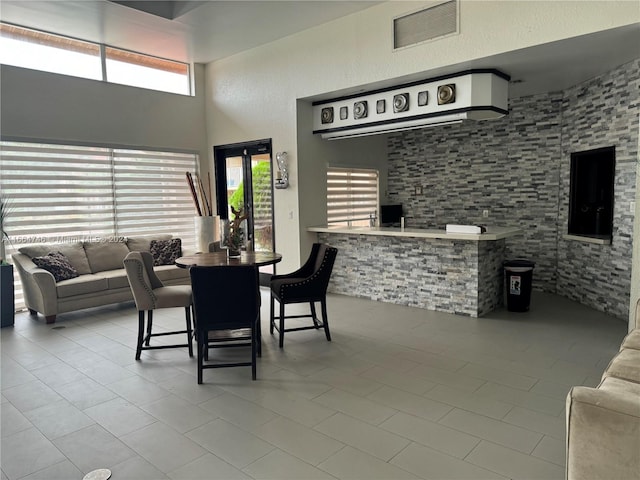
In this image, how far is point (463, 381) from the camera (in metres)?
3.45

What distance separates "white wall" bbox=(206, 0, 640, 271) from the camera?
416 centimetres

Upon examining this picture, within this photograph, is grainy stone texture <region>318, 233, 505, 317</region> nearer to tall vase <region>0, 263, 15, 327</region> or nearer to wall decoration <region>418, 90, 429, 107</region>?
wall decoration <region>418, 90, 429, 107</region>

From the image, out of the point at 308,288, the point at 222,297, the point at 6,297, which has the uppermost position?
the point at 222,297

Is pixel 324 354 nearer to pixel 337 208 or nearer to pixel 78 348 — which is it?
pixel 78 348

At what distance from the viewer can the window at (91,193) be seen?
18.8 feet

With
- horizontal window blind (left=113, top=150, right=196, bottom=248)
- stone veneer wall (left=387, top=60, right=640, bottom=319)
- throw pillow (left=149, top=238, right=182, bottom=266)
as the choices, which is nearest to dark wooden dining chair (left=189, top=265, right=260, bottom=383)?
throw pillow (left=149, top=238, right=182, bottom=266)

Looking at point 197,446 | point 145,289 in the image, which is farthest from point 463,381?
point 145,289

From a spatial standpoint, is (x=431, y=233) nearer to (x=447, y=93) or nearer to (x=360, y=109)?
(x=447, y=93)

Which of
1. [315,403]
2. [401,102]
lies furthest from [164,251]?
[315,403]

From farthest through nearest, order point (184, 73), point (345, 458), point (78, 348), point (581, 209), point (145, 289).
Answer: point (184, 73) → point (581, 209) → point (78, 348) → point (145, 289) → point (345, 458)

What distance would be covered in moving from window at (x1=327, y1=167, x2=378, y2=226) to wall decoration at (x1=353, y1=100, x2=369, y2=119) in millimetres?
1113

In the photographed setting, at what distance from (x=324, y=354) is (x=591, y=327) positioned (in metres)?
2.89

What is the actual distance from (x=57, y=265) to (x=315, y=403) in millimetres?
3994

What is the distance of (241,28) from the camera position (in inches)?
232
